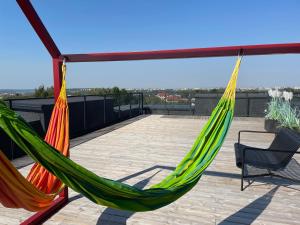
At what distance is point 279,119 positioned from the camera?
688cm

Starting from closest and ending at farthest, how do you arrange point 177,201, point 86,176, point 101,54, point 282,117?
point 86,176, point 101,54, point 177,201, point 282,117

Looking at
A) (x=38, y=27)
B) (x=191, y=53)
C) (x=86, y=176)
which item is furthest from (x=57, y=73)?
(x=86, y=176)

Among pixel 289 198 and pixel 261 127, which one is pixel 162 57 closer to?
pixel 289 198

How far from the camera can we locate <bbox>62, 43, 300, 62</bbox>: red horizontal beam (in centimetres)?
240

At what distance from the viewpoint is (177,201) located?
303cm

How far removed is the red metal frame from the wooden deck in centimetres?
12

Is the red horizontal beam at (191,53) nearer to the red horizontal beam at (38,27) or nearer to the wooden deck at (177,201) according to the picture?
the red horizontal beam at (38,27)

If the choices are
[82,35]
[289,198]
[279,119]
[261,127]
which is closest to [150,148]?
[289,198]

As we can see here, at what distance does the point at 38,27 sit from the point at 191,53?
1534 millimetres

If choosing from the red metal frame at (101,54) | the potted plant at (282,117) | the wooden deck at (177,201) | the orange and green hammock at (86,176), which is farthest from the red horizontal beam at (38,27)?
the potted plant at (282,117)

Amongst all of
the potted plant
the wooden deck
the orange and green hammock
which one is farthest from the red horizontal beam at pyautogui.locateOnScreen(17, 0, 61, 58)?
the potted plant

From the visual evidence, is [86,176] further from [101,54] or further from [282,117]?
[282,117]

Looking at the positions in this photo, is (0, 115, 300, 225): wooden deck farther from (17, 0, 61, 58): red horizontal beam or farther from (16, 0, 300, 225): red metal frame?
(17, 0, 61, 58): red horizontal beam

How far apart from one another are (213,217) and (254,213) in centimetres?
44
